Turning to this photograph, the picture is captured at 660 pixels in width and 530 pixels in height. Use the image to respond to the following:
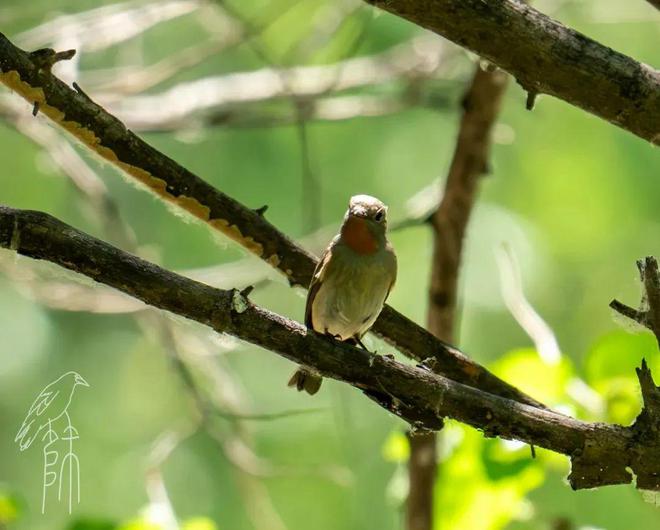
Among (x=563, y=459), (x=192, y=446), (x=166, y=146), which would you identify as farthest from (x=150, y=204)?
(x=563, y=459)

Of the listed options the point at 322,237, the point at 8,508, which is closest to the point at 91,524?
the point at 8,508

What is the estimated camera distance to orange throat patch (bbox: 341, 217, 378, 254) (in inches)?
158

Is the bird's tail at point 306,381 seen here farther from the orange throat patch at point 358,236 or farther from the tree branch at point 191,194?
the orange throat patch at point 358,236

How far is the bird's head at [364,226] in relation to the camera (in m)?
4.02

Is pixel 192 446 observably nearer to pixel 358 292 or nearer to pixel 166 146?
pixel 166 146

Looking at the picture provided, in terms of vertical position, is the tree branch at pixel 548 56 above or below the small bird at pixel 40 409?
above

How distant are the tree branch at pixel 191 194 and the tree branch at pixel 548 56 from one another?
0.87 metres

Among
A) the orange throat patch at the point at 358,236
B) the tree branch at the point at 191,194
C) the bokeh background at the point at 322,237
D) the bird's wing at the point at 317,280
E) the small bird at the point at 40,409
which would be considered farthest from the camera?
the bokeh background at the point at 322,237

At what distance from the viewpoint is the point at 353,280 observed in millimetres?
3943

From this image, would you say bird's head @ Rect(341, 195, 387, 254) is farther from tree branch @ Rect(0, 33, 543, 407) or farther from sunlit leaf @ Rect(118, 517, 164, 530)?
sunlit leaf @ Rect(118, 517, 164, 530)

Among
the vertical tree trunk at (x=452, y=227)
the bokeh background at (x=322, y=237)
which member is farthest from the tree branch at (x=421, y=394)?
the bokeh background at (x=322, y=237)

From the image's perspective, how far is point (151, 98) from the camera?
5.93 meters

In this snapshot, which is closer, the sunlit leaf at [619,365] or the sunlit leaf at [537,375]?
the sunlit leaf at [619,365]

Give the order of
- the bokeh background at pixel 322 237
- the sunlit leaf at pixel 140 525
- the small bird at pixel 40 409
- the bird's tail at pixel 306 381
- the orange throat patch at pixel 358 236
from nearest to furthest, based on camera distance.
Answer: the small bird at pixel 40 409
the sunlit leaf at pixel 140 525
the bird's tail at pixel 306 381
the orange throat patch at pixel 358 236
the bokeh background at pixel 322 237
